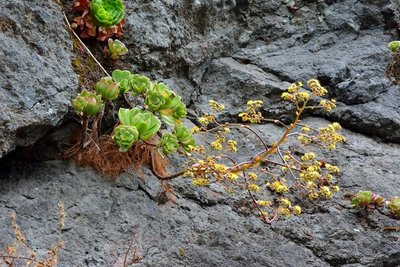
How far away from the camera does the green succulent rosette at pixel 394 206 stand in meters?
2.75

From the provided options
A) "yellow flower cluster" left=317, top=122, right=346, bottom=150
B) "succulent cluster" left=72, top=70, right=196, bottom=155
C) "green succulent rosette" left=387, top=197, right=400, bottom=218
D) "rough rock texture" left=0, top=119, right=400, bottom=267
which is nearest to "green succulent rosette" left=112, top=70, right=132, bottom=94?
"succulent cluster" left=72, top=70, right=196, bottom=155

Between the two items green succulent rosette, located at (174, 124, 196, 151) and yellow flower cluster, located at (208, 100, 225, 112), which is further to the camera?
yellow flower cluster, located at (208, 100, 225, 112)

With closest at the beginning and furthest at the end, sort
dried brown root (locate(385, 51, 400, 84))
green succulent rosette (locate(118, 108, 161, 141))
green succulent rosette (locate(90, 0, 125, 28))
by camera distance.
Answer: green succulent rosette (locate(118, 108, 161, 141)) → green succulent rosette (locate(90, 0, 125, 28)) → dried brown root (locate(385, 51, 400, 84))

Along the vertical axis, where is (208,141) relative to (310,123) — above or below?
below

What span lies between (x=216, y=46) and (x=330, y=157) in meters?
1.29

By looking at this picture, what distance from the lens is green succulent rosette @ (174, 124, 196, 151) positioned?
8.35ft

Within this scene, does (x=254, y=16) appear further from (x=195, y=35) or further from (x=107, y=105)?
(x=107, y=105)

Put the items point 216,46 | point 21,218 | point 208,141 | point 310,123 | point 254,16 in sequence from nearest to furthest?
point 21,218 < point 208,141 < point 310,123 < point 216,46 < point 254,16

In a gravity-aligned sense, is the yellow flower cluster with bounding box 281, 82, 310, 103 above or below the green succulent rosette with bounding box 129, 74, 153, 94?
above

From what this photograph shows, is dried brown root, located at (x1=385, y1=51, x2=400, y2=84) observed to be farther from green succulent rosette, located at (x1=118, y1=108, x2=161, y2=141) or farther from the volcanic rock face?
green succulent rosette, located at (x1=118, y1=108, x2=161, y2=141)

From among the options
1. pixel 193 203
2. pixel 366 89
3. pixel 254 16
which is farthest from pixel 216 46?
pixel 193 203

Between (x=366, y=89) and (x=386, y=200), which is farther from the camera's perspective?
(x=366, y=89)

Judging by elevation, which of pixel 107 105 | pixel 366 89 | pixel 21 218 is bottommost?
pixel 21 218

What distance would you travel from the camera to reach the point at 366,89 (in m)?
3.59
